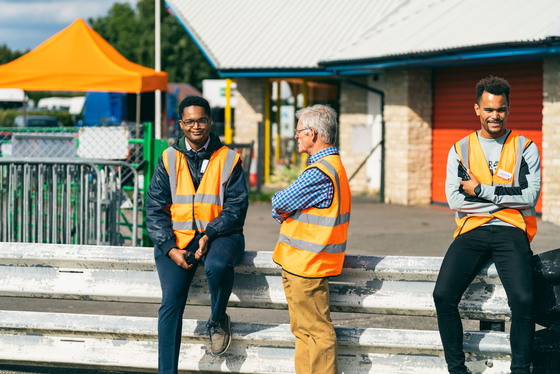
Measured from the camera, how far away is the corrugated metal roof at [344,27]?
44.9 ft

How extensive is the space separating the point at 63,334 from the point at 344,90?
1551cm

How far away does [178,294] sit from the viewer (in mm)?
4703

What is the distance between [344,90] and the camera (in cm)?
1989

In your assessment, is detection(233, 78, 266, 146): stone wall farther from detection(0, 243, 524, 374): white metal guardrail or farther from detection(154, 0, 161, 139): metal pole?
detection(0, 243, 524, 374): white metal guardrail

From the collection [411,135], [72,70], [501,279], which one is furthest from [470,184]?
[411,135]

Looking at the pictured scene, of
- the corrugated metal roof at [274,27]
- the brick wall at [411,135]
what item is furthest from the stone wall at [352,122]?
the brick wall at [411,135]

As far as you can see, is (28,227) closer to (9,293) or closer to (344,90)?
(9,293)

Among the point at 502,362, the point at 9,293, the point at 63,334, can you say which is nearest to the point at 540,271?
the point at 502,362

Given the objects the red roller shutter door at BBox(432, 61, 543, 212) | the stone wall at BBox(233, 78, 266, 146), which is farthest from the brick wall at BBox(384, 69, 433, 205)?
the stone wall at BBox(233, 78, 266, 146)

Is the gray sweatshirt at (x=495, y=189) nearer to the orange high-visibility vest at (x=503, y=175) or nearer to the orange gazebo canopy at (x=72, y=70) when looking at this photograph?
the orange high-visibility vest at (x=503, y=175)

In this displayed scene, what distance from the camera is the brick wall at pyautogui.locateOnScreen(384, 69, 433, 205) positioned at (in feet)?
53.6

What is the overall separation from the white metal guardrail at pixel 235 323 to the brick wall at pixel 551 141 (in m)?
9.13

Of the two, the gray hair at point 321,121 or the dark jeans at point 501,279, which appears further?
the gray hair at point 321,121

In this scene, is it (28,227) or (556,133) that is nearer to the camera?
(28,227)
